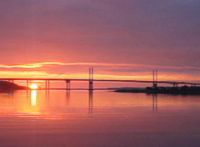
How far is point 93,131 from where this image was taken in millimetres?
16609

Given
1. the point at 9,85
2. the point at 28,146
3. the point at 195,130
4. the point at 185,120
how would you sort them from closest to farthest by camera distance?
the point at 28,146 < the point at 195,130 < the point at 185,120 < the point at 9,85

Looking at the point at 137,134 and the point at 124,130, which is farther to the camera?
the point at 124,130

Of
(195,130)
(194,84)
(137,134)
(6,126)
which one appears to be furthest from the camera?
(194,84)

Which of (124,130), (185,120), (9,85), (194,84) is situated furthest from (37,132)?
(9,85)

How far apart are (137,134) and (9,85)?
124 meters

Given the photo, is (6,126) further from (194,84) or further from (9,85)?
(9,85)

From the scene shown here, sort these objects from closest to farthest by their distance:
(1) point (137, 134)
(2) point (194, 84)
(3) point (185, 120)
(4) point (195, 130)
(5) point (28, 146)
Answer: (5) point (28, 146), (1) point (137, 134), (4) point (195, 130), (3) point (185, 120), (2) point (194, 84)

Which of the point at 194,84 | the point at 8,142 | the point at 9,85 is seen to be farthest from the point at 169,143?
the point at 9,85

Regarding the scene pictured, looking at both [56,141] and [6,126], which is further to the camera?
[6,126]

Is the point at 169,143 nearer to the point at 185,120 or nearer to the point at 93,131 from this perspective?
the point at 93,131

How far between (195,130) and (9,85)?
404ft

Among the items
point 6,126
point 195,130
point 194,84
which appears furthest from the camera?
point 194,84

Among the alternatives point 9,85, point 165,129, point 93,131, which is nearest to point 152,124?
point 165,129

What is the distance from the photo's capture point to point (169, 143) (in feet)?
44.7
